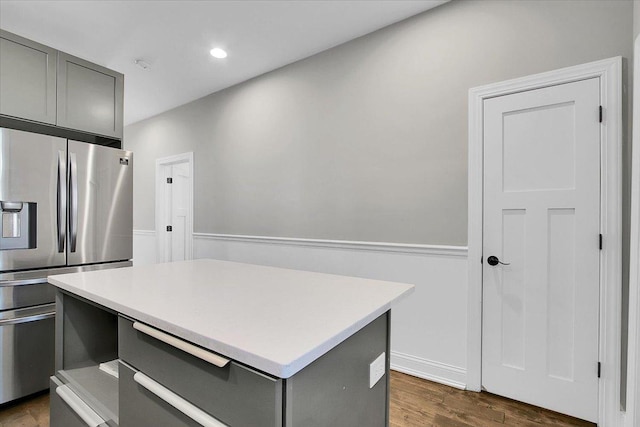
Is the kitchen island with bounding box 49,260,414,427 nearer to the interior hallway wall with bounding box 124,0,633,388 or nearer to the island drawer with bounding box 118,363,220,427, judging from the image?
the island drawer with bounding box 118,363,220,427

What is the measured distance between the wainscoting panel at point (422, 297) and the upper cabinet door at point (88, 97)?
2.16m

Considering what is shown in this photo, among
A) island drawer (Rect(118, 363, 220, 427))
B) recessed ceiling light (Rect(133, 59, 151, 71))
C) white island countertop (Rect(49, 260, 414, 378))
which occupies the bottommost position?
island drawer (Rect(118, 363, 220, 427))

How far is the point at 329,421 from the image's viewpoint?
0.79 meters

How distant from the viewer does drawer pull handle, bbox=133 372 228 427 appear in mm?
741

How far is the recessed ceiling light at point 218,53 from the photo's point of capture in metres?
2.93

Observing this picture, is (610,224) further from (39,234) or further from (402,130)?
(39,234)

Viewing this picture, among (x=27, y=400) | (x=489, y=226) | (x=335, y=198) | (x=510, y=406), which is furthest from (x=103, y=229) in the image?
(x=510, y=406)

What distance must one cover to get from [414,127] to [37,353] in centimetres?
319

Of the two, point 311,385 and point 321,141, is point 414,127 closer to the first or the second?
point 321,141

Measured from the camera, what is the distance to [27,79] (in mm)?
2199

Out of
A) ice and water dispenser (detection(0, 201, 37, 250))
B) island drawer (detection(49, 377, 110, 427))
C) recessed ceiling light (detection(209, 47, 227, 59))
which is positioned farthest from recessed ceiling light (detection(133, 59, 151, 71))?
island drawer (detection(49, 377, 110, 427))

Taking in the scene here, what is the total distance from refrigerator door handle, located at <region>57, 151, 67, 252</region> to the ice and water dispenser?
13cm

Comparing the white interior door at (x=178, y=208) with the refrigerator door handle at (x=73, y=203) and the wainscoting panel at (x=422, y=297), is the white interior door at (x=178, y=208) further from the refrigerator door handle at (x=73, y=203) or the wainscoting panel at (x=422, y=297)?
the wainscoting panel at (x=422, y=297)

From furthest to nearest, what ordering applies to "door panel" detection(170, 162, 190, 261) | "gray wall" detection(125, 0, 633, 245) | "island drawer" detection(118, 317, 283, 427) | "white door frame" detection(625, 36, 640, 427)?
"door panel" detection(170, 162, 190, 261) → "gray wall" detection(125, 0, 633, 245) → "white door frame" detection(625, 36, 640, 427) → "island drawer" detection(118, 317, 283, 427)
